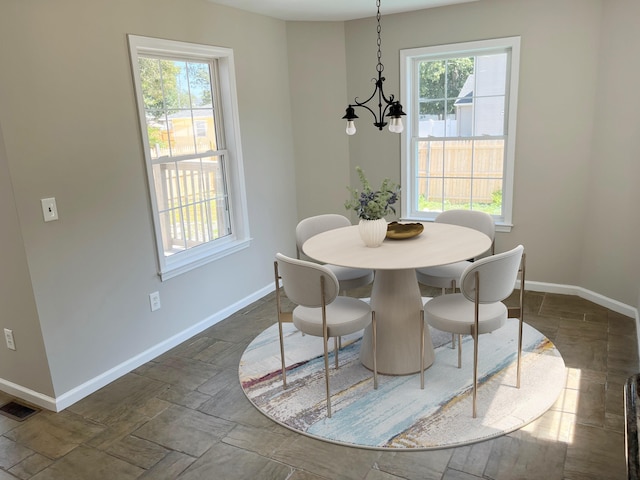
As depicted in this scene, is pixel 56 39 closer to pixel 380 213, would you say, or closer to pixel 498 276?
pixel 380 213

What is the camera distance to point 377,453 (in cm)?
226

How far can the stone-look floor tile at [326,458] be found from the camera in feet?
7.07

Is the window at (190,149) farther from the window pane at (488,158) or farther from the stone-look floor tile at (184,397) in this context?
the window pane at (488,158)

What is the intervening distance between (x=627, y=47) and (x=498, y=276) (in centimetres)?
225

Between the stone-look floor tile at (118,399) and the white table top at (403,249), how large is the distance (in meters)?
1.26

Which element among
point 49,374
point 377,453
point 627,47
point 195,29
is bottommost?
point 377,453

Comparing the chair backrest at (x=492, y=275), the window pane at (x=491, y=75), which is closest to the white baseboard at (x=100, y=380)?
the chair backrest at (x=492, y=275)

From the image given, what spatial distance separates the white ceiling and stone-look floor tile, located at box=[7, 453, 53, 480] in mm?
3086

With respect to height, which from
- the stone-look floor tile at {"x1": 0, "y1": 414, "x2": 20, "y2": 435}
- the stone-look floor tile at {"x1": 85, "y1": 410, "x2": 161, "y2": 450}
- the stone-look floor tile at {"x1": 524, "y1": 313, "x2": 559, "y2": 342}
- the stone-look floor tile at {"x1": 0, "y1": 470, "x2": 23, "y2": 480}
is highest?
the stone-look floor tile at {"x1": 524, "y1": 313, "x2": 559, "y2": 342}

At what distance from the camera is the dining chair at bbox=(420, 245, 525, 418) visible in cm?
230

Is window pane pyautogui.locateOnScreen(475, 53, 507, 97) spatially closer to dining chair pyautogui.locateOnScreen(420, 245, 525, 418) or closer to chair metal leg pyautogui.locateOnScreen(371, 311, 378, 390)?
dining chair pyautogui.locateOnScreen(420, 245, 525, 418)

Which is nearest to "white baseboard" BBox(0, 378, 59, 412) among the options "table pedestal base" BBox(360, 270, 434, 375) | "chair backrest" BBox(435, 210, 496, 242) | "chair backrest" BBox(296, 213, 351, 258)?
"chair backrest" BBox(296, 213, 351, 258)

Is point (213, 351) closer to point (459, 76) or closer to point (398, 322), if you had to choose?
point (398, 322)

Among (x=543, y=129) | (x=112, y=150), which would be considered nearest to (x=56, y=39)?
(x=112, y=150)
